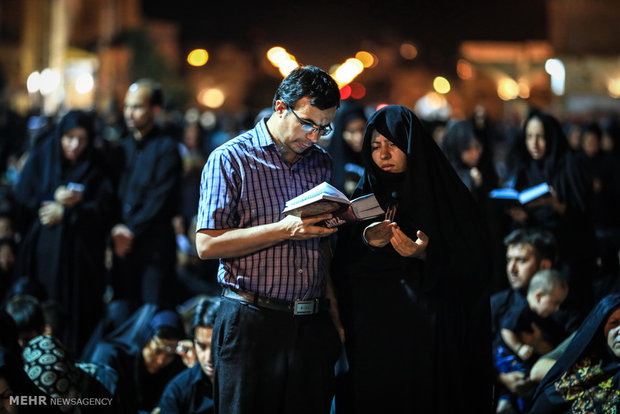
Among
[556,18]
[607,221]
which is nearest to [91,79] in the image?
[556,18]

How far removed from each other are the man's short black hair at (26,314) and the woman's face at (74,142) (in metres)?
1.70

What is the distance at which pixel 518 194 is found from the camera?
6.42 meters

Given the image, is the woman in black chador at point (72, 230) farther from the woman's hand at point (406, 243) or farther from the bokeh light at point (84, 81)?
the bokeh light at point (84, 81)

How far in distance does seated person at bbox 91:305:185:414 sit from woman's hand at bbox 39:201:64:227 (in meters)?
1.40

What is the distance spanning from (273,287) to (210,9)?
34696 mm

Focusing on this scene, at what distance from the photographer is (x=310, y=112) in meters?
3.46

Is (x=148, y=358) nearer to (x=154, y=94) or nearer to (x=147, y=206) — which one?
(x=147, y=206)

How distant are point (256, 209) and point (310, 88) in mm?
528

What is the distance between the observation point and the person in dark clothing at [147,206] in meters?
6.62

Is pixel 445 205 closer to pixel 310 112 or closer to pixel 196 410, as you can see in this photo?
pixel 310 112

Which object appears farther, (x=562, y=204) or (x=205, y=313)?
(x=562, y=204)

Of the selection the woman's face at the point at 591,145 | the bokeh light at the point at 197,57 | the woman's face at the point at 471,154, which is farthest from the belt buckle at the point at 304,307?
the bokeh light at the point at 197,57

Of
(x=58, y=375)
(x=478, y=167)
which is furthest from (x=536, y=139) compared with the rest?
(x=58, y=375)

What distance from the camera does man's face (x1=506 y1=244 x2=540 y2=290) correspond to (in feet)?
18.8
